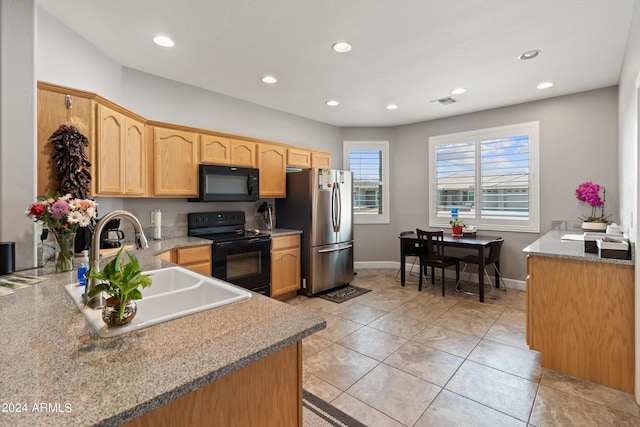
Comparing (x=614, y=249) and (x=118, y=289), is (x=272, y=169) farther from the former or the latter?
(x=614, y=249)

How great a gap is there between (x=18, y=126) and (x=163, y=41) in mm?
1291

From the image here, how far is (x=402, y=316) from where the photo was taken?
11.1 feet

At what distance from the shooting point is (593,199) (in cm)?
360

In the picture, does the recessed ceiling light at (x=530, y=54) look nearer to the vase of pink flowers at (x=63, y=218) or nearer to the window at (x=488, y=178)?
the window at (x=488, y=178)

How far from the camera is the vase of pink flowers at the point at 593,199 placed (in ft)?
11.6

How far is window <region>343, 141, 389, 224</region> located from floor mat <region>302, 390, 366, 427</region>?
148 inches

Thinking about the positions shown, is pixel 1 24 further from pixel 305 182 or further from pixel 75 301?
pixel 305 182

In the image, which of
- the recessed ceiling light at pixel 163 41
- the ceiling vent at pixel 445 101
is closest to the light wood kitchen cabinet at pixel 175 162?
the recessed ceiling light at pixel 163 41

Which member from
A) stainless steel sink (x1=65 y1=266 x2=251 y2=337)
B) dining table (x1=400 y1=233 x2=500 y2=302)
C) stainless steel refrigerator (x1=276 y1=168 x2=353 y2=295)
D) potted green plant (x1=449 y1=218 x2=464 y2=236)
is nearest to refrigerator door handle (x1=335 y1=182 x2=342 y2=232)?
stainless steel refrigerator (x1=276 y1=168 x2=353 y2=295)

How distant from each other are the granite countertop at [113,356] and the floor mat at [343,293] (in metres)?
2.87

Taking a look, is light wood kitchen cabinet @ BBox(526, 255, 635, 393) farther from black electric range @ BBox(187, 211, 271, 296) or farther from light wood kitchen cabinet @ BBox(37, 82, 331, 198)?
light wood kitchen cabinet @ BBox(37, 82, 331, 198)

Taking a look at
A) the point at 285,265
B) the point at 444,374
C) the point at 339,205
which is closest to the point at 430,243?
the point at 339,205

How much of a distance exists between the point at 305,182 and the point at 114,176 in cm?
216

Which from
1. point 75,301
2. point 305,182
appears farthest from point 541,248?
point 75,301
